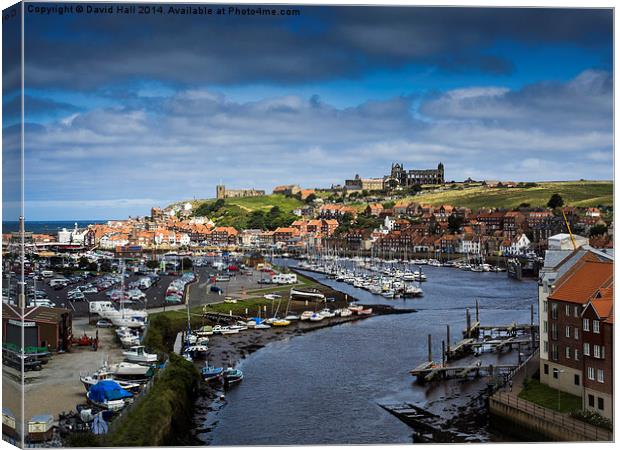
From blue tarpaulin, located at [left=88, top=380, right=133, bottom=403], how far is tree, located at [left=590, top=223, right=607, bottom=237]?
23.9ft

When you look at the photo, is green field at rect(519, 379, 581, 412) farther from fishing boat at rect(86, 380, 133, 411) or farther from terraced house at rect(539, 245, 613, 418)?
fishing boat at rect(86, 380, 133, 411)

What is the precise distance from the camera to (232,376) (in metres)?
12.9

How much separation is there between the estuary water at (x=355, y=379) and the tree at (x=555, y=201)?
2.51 metres

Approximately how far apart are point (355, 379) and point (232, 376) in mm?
1918

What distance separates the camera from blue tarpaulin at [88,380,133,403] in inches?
366

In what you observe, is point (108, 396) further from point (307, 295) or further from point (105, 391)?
point (307, 295)

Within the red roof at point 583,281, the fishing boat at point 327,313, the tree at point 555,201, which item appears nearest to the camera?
the red roof at point 583,281

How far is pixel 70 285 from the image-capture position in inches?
495

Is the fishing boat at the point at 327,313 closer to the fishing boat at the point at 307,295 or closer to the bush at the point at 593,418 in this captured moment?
the fishing boat at the point at 307,295

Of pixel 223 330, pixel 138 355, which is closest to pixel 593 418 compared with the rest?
pixel 138 355

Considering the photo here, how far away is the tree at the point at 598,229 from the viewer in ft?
40.6

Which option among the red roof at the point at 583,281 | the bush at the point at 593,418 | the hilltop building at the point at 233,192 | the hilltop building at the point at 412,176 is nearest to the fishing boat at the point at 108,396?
the hilltop building at the point at 233,192

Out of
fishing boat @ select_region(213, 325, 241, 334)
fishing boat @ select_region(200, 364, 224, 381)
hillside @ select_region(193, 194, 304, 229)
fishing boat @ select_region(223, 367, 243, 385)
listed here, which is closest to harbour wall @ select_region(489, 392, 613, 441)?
fishing boat @ select_region(223, 367, 243, 385)

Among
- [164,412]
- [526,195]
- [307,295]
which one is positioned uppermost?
[526,195]
